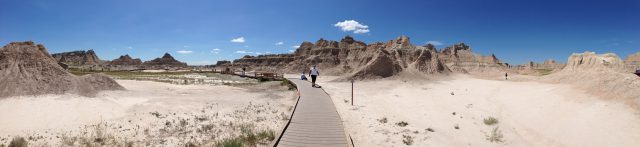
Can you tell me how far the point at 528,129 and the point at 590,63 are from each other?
1093 inches

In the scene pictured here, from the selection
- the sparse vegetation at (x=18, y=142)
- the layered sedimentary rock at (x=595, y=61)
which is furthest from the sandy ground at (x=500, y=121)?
the layered sedimentary rock at (x=595, y=61)

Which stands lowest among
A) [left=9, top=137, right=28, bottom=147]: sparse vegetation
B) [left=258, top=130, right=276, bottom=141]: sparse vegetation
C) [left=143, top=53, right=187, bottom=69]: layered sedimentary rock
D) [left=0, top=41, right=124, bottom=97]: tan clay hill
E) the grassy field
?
[left=9, top=137, right=28, bottom=147]: sparse vegetation

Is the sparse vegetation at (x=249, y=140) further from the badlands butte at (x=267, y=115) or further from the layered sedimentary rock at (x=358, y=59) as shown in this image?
the layered sedimentary rock at (x=358, y=59)

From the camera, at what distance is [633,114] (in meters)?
14.2

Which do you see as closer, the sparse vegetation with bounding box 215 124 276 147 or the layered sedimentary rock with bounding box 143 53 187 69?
the sparse vegetation with bounding box 215 124 276 147

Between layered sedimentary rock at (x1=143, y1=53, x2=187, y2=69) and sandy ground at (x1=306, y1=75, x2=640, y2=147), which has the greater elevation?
layered sedimentary rock at (x1=143, y1=53, x2=187, y2=69)

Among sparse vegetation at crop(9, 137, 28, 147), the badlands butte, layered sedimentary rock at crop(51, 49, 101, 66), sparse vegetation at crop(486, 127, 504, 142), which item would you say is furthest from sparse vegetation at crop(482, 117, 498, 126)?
layered sedimentary rock at crop(51, 49, 101, 66)

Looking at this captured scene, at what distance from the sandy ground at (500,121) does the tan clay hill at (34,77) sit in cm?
1546

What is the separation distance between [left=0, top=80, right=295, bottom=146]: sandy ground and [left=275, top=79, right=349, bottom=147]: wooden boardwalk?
0.97 m

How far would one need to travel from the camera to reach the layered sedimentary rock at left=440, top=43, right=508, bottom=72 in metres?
77.2

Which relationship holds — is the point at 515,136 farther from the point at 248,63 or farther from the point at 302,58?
the point at 248,63

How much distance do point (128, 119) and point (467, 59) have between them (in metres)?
84.5

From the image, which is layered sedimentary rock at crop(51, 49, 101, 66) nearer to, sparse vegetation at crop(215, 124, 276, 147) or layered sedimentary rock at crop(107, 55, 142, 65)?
layered sedimentary rock at crop(107, 55, 142, 65)

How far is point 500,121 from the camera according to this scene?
14.5 meters
